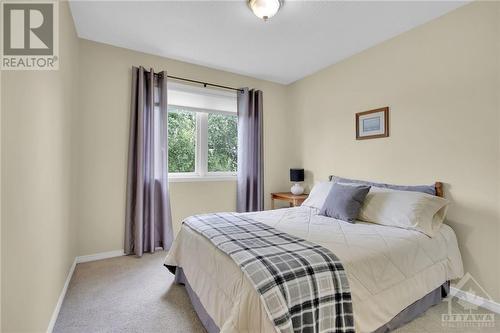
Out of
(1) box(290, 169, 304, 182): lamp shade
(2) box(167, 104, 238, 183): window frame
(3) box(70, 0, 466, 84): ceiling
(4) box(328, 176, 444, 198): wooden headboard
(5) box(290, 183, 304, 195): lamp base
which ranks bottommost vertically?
(5) box(290, 183, 304, 195): lamp base

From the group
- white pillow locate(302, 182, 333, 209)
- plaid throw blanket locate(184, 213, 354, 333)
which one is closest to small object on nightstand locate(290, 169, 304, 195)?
white pillow locate(302, 182, 333, 209)

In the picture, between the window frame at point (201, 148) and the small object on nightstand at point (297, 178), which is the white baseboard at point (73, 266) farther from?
the small object on nightstand at point (297, 178)

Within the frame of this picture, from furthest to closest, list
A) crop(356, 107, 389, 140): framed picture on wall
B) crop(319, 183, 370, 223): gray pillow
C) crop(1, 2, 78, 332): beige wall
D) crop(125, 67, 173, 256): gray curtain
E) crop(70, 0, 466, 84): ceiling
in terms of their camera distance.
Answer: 1. crop(125, 67, 173, 256): gray curtain
2. crop(356, 107, 389, 140): framed picture on wall
3. crop(319, 183, 370, 223): gray pillow
4. crop(70, 0, 466, 84): ceiling
5. crop(1, 2, 78, 332): beige wall

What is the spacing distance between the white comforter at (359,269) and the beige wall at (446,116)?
0.83 feet

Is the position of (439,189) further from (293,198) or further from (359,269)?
(293,198)

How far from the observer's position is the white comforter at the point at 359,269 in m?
1.34

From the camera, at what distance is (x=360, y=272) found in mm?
1509

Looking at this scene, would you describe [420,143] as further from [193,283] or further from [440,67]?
[193,283]

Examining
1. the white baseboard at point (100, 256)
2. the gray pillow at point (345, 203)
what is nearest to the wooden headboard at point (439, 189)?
the gray pillow at point (345, 203)

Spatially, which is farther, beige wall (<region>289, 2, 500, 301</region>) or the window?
the window

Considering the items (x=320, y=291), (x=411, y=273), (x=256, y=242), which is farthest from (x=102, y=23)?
(x=411, y=273)

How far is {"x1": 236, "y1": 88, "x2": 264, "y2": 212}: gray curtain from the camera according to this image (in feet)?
12.5

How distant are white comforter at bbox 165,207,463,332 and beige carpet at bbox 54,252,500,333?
222 mm

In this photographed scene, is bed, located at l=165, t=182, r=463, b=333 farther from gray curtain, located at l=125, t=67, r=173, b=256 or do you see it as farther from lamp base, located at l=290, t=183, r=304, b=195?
lamp base, located at l=290, t=183, r=304, b=195
